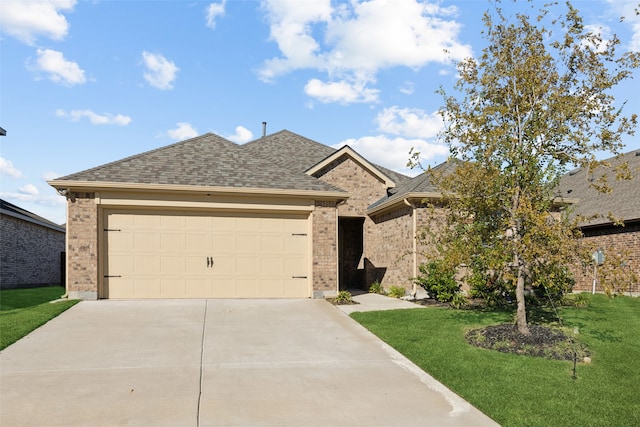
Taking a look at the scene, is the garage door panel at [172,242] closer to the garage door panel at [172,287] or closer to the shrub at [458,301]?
the garage door panel at [172,287]

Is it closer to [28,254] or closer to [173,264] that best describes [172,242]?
[173,264]

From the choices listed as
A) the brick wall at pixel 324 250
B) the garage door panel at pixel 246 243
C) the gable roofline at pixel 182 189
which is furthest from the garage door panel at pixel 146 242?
the brick wall at pixel 324 250

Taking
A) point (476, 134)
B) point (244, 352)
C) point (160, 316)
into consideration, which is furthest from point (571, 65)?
point (160, 316)

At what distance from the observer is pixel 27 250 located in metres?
21.6

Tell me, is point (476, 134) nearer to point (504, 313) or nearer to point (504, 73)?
point (504, 73)

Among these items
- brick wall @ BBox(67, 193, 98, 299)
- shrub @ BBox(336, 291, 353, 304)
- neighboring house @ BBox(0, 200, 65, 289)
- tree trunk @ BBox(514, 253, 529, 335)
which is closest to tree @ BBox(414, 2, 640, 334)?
tree trunk @ BBox(514, 253, 529, 335)

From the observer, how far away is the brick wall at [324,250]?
13.7 metres

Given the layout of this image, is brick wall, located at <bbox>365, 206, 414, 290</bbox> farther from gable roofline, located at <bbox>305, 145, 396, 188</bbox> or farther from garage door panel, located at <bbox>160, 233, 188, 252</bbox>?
garage door panel, located at <bbox>160, 233, 188, 252</bbox>

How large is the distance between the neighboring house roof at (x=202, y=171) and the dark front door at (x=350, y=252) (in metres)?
5.49

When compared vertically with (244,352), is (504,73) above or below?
above

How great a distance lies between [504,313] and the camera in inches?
448

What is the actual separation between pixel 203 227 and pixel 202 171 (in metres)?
1.74

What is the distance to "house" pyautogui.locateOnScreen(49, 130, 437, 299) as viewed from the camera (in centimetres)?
1256

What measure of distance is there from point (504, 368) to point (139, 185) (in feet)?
32.7
